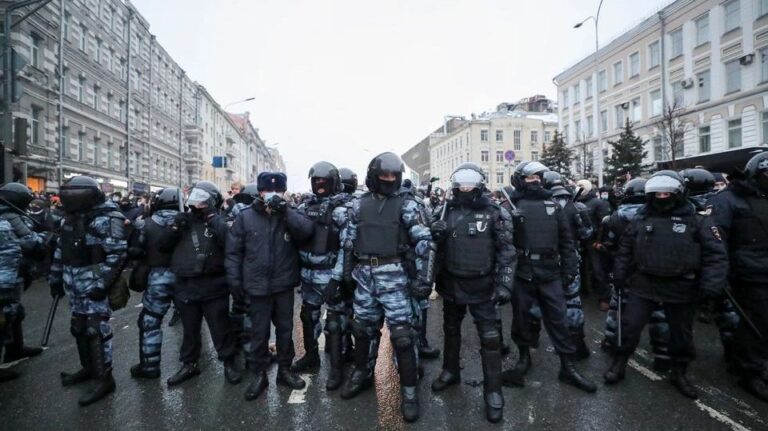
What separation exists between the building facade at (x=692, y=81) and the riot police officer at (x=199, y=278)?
15973 mm

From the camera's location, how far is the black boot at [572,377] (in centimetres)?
388

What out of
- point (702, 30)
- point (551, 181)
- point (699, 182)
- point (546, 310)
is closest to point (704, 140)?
point (702, 30)

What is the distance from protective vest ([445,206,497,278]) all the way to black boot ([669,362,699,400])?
206 cm

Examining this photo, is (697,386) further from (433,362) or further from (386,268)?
(386,268)

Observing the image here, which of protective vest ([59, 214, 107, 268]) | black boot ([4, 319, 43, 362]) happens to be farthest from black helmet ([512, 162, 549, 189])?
black boot ([4, 319, 43, 362])

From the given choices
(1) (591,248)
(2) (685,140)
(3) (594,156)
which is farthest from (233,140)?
(1) (591,248)

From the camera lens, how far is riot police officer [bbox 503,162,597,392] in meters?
4.06

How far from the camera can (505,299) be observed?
11.8ft

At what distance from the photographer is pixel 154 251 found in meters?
4.36

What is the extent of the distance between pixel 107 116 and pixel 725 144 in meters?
36.0

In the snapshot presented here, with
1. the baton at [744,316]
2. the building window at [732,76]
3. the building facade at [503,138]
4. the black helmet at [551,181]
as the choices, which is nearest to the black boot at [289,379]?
the black helmet at [551,181]

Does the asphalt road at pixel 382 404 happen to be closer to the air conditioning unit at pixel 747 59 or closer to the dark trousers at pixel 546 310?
the dark trousers at pixel 546 310

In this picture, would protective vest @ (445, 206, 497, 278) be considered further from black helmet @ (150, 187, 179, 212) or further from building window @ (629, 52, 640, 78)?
building window @ (629, 52, 640, 78)

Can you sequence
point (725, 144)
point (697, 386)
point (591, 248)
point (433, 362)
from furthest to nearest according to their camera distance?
point (725, 144), point (591, 248), point (433, 362), point (697, 386)
